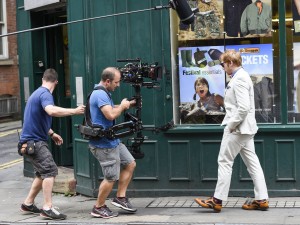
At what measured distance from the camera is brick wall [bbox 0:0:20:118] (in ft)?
75.3

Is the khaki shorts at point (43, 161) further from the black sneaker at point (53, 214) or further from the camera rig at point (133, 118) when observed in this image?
the camera rig at point (133, 118)

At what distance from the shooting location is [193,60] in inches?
384

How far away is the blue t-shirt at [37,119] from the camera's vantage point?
870 cm

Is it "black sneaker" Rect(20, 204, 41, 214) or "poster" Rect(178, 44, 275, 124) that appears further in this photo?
"poster" Rect(178, 44, 275, 124)

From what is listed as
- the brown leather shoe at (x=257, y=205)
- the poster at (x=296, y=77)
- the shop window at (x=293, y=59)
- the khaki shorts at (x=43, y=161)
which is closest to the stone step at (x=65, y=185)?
the khaki shorts at (x=43, y=161)

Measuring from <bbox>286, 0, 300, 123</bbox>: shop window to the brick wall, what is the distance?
49.4 ft

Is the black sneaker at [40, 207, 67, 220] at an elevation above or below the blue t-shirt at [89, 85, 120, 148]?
below

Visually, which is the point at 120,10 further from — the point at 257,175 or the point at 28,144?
the point at 257,175

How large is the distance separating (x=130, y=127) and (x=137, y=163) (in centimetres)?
133

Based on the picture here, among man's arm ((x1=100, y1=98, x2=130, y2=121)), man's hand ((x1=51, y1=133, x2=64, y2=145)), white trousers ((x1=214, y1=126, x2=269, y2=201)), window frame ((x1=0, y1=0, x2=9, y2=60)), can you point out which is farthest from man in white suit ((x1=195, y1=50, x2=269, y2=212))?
window frame ((x1=0, y1=0, x2=9, y2=60))

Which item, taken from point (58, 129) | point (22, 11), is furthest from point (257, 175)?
point (22, 11)

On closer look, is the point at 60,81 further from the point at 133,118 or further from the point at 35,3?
the point at 133,118

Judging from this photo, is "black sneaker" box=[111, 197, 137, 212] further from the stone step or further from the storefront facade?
the stone step

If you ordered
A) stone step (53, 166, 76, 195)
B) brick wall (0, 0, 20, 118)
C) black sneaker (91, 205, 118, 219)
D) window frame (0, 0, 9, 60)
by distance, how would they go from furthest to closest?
1. window frame (0, 0, 9, 60)
2. brick wall (0, 0, 20, 118)
3. stone step (53, 166, 76, 195)
4. black sneaker (91, 205, 118, 219)
